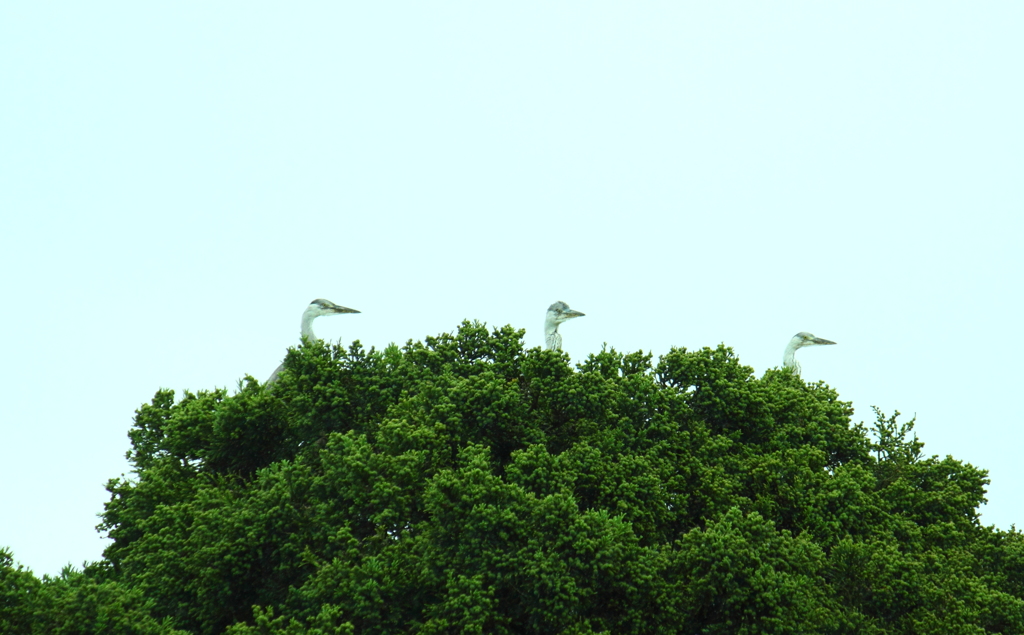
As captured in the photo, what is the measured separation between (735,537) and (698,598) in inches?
33.5

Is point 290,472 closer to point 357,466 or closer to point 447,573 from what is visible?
point 357,466

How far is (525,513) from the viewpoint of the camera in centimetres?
1330

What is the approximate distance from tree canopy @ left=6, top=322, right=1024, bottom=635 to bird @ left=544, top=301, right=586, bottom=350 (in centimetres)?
439

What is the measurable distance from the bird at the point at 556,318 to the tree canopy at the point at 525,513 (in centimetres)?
439

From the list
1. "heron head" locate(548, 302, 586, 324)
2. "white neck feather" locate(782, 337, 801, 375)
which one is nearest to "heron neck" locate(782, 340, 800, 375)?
"white neck feather" locate(782, 337, 801, 375)

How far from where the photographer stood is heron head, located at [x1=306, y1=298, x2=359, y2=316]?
22219mm

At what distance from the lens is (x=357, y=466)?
14.2 m

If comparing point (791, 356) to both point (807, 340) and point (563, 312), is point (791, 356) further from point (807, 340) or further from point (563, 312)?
point (563, 312)

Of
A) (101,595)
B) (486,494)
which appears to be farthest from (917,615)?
(101,595)

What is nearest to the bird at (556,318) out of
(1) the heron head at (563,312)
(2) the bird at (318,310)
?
(1) the heron head at (563,312)

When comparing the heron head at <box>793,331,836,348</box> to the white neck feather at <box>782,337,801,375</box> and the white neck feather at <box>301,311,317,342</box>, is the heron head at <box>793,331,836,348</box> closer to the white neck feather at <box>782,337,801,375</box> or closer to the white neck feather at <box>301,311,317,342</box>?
the white neck feather at <box>782,337,801,375</box>

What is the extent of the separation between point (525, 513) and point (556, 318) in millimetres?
8104

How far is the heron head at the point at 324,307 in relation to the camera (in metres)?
22.2

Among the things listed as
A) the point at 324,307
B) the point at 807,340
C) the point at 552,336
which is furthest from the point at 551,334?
the point at 807,340
